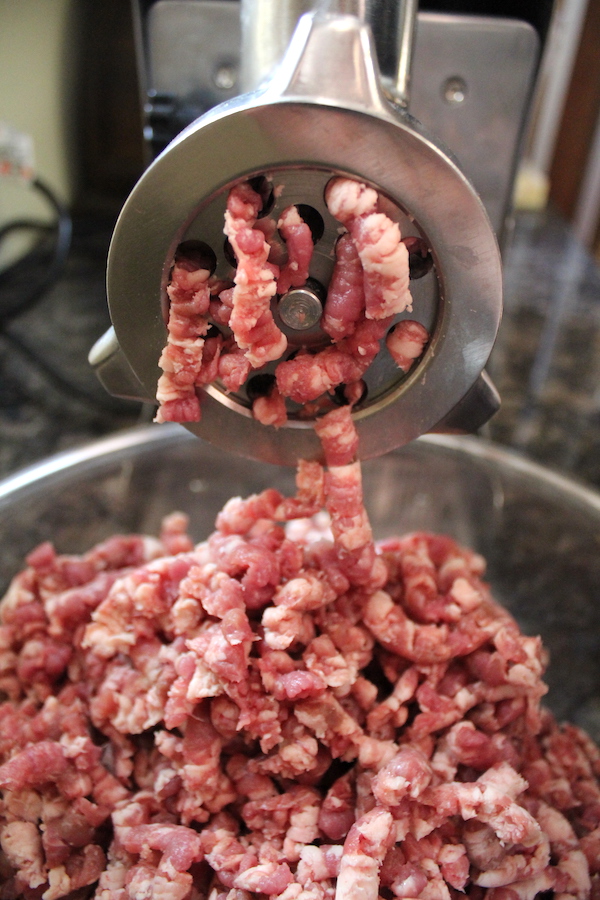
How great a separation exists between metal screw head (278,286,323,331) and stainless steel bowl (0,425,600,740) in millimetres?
565

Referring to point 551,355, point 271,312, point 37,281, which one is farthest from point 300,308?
point 37,281

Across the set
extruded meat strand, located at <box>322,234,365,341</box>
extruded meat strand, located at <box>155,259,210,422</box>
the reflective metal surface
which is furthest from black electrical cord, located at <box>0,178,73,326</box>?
extruded meat strand, located at <box>322,234,365,341</box>

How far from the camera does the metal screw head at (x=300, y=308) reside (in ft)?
1.76

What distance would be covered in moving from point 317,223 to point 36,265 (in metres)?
1.72

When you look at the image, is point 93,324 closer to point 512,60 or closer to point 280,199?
point 512,60

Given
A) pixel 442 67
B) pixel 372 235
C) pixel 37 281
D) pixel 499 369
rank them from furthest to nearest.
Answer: pixel 37 281, pixel 499 369, pixel 442 67, pixel 372 235

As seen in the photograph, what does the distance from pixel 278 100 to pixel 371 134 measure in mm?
63

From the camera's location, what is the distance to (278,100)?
0.44 meters

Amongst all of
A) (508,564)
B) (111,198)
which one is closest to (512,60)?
(508,564)

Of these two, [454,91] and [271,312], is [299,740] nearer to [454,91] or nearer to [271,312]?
[271,312]

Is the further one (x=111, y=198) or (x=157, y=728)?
(x=111, y=198)

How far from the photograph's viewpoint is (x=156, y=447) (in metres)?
1.19

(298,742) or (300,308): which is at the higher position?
(300,308)

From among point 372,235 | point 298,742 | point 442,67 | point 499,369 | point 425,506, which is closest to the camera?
point 372,235
